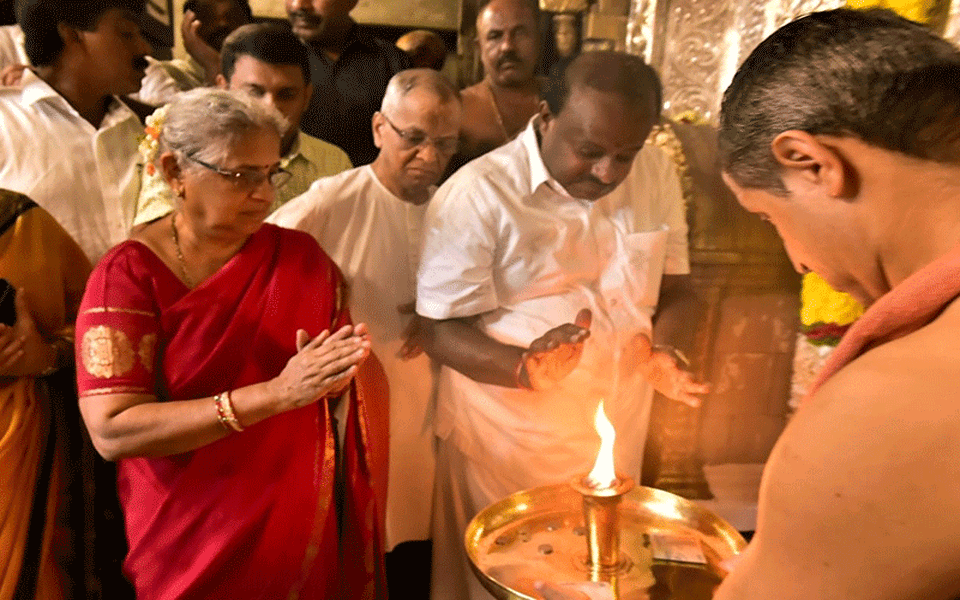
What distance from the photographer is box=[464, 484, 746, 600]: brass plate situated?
1217 millimetres

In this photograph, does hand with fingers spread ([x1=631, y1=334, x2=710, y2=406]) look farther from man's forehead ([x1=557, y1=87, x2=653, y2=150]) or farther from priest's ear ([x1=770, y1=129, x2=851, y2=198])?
priest's ear ([x1=770, y1=129, x2=851, y2=198])

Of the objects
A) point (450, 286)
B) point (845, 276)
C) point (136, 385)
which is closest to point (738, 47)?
point (450, 286)

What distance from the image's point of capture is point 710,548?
1.34m

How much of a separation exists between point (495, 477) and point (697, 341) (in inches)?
35.2

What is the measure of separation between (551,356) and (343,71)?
1.08m

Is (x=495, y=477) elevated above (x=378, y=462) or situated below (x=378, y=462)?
below

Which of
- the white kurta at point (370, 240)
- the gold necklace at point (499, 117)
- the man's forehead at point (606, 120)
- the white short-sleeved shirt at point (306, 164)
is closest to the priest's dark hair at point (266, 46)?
the white short-sleeved shirt at point (306, 164)

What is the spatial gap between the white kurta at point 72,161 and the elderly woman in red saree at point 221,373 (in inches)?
21.6

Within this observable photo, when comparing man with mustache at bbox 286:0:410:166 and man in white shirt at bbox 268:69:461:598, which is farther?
man with mustache at bbox 286:0:410:166

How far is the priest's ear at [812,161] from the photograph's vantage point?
0.91 metres

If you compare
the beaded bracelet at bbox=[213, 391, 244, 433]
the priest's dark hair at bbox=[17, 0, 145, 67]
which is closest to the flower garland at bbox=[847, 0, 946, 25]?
the beaded bracelet at bbox=[213, 391, 244, 433]

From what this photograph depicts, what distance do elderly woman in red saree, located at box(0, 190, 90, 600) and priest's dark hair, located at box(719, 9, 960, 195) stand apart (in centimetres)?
175

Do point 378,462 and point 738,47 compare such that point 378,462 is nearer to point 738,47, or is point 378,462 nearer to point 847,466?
point 847,466

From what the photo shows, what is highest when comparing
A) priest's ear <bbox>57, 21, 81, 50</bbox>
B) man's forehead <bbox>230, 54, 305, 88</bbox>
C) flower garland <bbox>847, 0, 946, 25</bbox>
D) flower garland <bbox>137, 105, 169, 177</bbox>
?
flower garland <bbox>847, 0, 946, 25</bbox>
